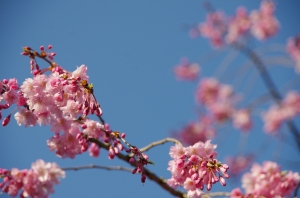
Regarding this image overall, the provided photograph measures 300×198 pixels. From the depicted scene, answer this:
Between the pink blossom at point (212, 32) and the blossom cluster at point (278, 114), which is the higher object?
the pink blossom at point (212, 32)

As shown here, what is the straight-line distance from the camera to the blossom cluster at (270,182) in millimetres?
3115

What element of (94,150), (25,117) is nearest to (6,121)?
(25,117)

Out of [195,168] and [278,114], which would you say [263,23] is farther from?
[195,168]

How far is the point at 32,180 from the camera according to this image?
2635mm

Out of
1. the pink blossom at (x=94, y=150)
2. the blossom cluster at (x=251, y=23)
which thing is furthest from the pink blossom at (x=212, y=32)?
the pink blossom at (x=94, y=150)

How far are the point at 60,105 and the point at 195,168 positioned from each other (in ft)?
3.16

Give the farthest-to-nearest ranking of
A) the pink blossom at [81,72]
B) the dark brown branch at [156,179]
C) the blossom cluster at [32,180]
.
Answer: the dark brown branch at [156,179] → the blossom cluster at [32,180] → the pink blossom at [81,72]

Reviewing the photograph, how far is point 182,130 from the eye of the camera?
847 cm

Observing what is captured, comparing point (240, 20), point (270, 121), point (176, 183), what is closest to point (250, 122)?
point (270, 121)

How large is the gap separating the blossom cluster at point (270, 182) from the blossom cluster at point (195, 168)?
0.68 m

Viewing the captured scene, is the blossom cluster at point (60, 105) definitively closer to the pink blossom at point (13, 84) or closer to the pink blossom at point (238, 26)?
the pink blossom at point (13, 84)

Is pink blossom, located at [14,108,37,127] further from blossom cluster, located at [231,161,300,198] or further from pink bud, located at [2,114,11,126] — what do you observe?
blossom cluster, located at [231,161,300,198]

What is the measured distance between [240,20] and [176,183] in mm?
7909

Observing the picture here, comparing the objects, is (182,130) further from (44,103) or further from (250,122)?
(44,103)
